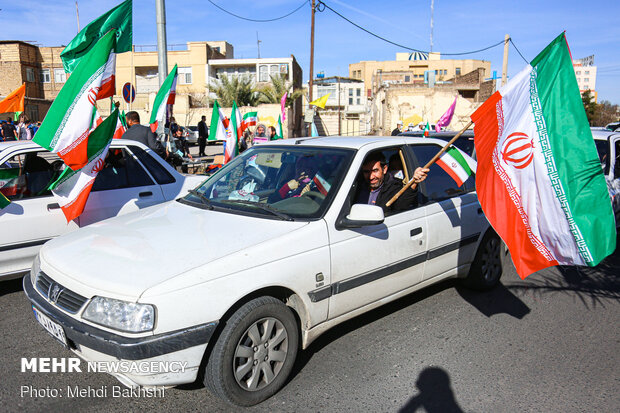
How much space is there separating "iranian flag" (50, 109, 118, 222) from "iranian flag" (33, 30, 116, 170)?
0.09 m

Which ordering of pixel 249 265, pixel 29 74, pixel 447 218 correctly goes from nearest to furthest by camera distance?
pixel 249 265, pixel 447 218, pixel 29 74

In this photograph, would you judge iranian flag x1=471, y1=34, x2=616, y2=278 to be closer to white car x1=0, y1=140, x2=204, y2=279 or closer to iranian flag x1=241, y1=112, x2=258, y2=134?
white car x1=0, y1=140, x2=204, y2=279

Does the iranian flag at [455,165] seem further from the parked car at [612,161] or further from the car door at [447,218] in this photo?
the parked car at [612,161]

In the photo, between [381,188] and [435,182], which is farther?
[435,182]

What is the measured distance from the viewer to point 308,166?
3.83 meters

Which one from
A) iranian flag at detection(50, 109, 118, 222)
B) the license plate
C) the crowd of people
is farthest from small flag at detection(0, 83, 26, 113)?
the license plate

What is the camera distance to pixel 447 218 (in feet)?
14.0

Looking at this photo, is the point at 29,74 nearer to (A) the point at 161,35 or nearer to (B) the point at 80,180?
(A) the point at 161,35

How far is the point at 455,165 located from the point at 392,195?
0.82m

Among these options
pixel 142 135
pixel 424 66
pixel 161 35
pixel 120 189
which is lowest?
pixel 120 189

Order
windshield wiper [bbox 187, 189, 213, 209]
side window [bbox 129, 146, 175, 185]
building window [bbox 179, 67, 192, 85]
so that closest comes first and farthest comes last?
1. windshield wiper [bbox 187, 189, 213, 209]
2. side window [bbox 129, 146, 175, 185]
3. building window [bbox 179, 67, 192, 85]

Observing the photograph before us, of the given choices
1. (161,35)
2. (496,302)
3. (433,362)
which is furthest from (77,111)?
(161,35)

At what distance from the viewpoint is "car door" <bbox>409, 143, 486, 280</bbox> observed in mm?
4152

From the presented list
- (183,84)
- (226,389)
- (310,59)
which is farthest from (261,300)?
(183,84)
